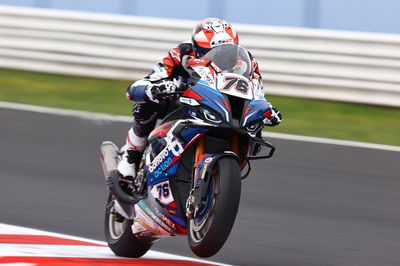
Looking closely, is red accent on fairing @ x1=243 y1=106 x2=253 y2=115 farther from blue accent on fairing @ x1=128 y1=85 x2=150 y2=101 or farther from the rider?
blue accent on fairing @ x1=128 y1=85 x2=150 y2=101

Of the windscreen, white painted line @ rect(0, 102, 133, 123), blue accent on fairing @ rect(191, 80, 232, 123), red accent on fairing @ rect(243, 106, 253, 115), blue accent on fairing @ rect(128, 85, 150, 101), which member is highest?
the windscreen

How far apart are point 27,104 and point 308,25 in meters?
4.34

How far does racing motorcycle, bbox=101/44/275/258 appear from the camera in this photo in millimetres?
4676

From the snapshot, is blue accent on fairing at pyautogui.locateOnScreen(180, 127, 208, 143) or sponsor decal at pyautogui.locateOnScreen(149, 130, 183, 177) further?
sponsor decal at pyautogui.locateOnScreen(149, 130, 183, 177)

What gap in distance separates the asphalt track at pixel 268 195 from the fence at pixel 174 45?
2270 mm

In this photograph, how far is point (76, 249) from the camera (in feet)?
18.6

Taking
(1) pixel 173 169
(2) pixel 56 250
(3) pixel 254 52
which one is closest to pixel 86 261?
(2) pixel 56 250

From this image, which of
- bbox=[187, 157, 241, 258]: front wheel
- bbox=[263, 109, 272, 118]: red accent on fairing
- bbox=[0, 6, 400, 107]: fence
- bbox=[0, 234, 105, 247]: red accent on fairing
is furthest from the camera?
bbox=[0, 6, 400, 107]: fence

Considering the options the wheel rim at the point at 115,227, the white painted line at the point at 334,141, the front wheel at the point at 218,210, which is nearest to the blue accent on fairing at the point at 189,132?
the front wheel at the point at 218,210

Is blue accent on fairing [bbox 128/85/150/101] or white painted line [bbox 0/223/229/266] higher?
blue accent on fairing [bbox 128/85/150/101]

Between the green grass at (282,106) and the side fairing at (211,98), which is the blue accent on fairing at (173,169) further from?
the green grass at (282,106)

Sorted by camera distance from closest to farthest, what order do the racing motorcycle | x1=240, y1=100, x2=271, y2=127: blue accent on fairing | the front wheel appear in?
1. the front wheel
2. the racing motorcycle
3. x1=240, y1=100, x2=271, y2=127: blue accent on fairing

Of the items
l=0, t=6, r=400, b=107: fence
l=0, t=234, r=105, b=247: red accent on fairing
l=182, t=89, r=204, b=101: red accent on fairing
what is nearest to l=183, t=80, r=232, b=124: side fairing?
l=182, t=89, r=204, b=101: red accent on fairing

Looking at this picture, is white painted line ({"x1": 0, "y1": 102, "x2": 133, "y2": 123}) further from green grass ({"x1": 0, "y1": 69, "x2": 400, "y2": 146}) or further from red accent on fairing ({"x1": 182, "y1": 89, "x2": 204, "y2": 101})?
red accent on fairing ({"x1": 182, "y1": 89, "x2": 204, "y2": 101})
